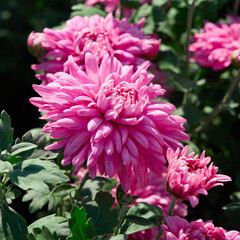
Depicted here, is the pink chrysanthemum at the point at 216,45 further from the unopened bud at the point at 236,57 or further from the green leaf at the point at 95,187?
the green leaf at the point at 95,187

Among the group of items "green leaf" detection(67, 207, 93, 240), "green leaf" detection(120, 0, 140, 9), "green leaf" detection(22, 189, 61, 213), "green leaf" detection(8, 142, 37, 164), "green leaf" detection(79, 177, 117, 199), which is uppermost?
"green leaf" detection(120, 0, 140, 9)

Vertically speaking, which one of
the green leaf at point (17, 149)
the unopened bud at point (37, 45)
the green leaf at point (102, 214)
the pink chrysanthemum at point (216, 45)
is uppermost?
the unopened bud at point (37, 45)

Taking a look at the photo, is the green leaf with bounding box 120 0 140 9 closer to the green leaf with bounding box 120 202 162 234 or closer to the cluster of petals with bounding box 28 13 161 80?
the cluster of petals with bounding box 28 13 161 80

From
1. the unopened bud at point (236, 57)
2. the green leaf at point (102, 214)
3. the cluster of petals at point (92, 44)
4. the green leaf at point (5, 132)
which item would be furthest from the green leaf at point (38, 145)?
the unopened bud at point (236, 57)

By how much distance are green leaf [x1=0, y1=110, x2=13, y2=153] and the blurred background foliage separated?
0.62 m

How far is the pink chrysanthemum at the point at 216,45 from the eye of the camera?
1413mm

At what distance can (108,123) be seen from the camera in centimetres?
91

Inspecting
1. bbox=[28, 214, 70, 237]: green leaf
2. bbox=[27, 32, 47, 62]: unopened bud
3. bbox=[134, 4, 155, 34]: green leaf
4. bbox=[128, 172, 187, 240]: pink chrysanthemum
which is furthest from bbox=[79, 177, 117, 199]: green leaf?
bbox=[134, 4, 155, 34]: green leaf

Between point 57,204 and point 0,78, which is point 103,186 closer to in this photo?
point 57,204

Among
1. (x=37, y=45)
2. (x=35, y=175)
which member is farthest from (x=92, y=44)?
(x=35, y=175)

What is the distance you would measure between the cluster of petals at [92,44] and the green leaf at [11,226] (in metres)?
0.42

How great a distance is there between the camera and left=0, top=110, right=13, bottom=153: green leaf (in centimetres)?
93

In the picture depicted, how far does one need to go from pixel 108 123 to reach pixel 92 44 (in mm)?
362

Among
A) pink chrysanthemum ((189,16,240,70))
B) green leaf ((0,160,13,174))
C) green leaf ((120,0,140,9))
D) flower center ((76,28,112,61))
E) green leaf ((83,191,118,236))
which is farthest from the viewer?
green leaf ((120,0,140,9))
